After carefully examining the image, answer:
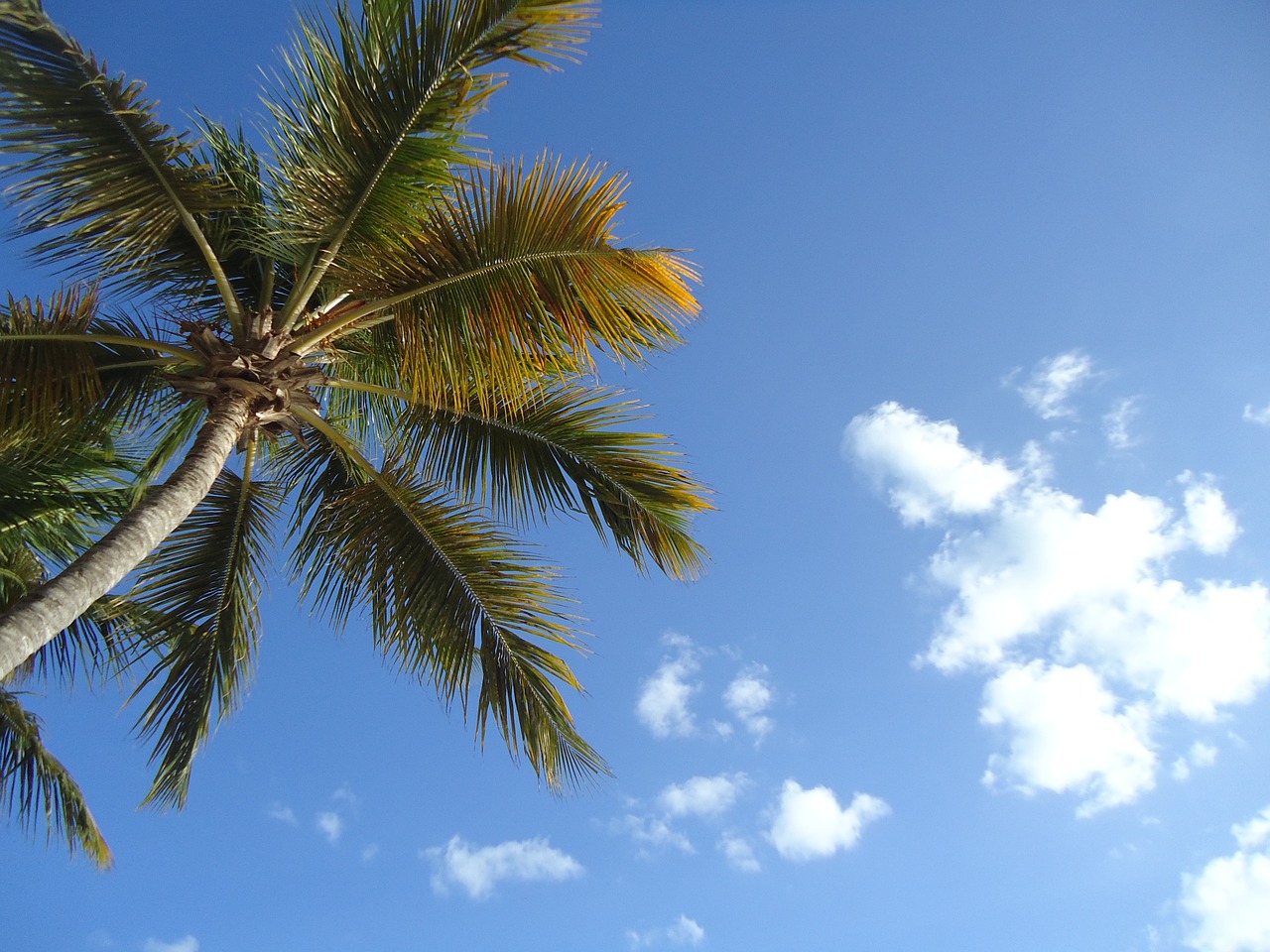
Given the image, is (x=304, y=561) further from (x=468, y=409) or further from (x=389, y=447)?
(x=468, y=409)

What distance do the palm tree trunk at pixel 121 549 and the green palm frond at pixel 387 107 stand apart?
88 centimetres

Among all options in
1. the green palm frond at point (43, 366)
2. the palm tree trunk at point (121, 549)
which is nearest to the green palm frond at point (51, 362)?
the green palm frond at point (43, 366)

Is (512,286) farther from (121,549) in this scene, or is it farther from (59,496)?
(59,496)

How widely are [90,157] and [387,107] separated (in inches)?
72.4

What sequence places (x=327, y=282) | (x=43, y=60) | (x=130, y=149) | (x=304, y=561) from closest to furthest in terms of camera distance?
(x=43, y=60), (x=130, y=149), (x=327, y=282), (x=304, y=561)

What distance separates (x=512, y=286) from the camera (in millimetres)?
5801

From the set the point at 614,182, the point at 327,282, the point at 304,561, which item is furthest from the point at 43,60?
the point at 304,561

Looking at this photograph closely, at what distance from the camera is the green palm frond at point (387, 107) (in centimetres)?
504

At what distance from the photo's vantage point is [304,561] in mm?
7191

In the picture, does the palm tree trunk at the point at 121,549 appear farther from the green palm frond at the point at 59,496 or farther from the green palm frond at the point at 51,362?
the green palm frond at the point at 59,496

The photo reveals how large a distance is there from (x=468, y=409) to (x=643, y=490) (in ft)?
5.04

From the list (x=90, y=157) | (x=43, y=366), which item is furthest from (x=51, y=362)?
(x=90, y=157)

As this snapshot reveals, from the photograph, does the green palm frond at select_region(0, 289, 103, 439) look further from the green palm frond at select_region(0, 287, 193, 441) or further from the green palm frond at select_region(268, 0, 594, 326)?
the green palm frond at select_region(268, 0, 594, 326)

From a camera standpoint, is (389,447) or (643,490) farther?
(389,447)
